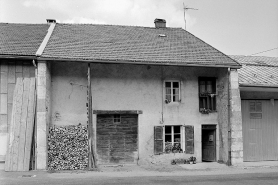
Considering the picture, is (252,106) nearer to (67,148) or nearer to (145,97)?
(145,97)

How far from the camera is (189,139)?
18.4 meters

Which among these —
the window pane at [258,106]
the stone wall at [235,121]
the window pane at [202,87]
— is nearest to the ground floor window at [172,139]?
the window pane at [202,87]

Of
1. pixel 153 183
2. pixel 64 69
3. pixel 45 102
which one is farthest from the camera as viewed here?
pixel 64 69

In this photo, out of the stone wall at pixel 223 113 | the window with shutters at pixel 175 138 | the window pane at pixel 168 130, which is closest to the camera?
the window with shutters at pixel 175 138

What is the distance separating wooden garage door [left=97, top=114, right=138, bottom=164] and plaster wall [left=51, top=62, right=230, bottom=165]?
14.6 inches

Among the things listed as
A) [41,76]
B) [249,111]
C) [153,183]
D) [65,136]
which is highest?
[41,76]

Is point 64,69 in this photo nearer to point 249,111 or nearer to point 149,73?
point 149,73

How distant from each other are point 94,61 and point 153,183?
6.50 meters

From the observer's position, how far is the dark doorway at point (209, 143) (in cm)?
1900

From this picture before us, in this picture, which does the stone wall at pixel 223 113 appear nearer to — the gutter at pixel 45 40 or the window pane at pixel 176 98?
the window pane at pixel 176 98

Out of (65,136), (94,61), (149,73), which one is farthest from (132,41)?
(65,136)

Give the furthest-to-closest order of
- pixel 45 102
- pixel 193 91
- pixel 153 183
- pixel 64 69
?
pixel 193 91 → pixel 64 69 → pixel 45 102 → pixel 153 183

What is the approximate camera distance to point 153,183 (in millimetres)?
12562

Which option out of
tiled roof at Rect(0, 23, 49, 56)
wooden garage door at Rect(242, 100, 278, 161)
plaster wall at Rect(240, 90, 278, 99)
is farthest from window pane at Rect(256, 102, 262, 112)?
tiled roof at Rect(0, 23, 49, 56)
